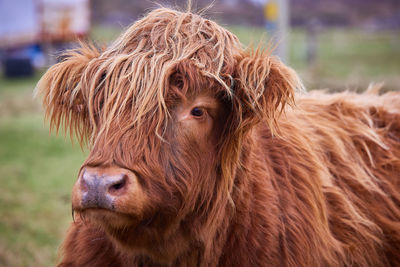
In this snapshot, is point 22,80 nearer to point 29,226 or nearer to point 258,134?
point 29,226

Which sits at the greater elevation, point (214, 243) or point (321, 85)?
point (214, 243)

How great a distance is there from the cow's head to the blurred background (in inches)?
13.8

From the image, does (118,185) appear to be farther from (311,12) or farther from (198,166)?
(311,12)

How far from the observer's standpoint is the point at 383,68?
16156 millimetres

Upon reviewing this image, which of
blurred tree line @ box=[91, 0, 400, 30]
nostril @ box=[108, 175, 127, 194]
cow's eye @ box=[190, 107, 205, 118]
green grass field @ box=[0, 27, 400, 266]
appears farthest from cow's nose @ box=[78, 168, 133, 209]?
blurred tree line @ box=[91, 0, 400, 30]

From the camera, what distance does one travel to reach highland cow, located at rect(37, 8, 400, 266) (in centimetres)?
219

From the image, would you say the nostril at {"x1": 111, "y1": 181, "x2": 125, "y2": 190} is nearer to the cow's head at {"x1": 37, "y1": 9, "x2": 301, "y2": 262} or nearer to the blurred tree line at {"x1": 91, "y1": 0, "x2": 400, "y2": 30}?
the cow's head at {"x1": 37, "y1": 9, "x2": 301, "y2": 262}

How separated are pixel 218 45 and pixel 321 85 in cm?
1068

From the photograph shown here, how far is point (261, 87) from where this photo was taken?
2.33m

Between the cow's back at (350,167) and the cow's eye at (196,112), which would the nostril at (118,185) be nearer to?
the cow's eye at (196,112)

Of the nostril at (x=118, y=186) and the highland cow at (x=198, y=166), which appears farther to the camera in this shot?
the highland cow at (x=198, y=166)

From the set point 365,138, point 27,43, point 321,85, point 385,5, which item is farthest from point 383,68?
point 385,5

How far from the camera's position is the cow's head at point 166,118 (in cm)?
212

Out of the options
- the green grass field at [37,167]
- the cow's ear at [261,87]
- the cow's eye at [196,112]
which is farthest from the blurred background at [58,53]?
the cow's eye at [196,112]
